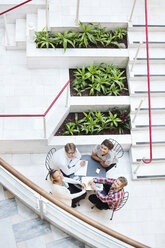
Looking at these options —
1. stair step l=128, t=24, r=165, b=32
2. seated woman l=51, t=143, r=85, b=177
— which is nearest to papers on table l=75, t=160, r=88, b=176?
seated woman l=51, t=143, r=85, b=177

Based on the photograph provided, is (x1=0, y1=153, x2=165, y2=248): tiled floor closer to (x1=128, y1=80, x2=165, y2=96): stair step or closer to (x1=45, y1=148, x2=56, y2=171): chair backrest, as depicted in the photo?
(x1=45, y1=148, x2=56, y2=171): chair backrest

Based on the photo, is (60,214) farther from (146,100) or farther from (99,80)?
(146,100)

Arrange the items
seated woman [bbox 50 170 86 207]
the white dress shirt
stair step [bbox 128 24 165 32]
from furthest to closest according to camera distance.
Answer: stair step [bbox 128 24 165 32] < the white dress shirt < seated woman [bbox 50 170 86 207]

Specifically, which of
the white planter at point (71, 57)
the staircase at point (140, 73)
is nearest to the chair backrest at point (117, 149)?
the staircase at point (140, 73)

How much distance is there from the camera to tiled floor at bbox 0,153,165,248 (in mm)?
6027

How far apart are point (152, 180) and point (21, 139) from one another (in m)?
2.71

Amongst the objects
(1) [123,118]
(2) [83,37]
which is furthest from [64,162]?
(2) [83,37]

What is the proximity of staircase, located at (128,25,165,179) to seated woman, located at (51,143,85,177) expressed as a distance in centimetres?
124

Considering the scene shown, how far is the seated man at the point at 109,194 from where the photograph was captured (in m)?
5.48

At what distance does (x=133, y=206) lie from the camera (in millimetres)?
6273

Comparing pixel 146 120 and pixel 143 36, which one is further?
pixel 143 36

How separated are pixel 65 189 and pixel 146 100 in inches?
107

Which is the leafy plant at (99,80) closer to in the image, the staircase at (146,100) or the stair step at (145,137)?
the staircase at (146,100)

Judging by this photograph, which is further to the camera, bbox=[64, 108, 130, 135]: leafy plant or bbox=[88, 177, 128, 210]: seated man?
bbox=[64, 108, 130, 135]: leafy plant
